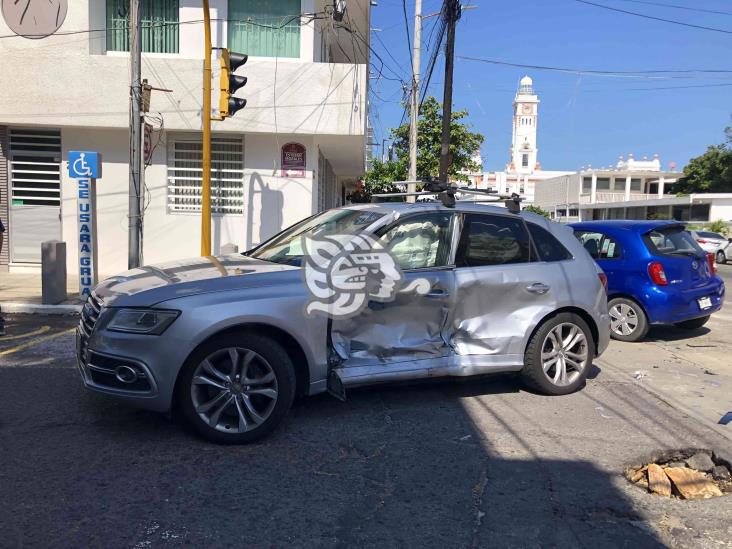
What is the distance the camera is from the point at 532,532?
3.18 metres

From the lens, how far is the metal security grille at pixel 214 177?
12773mm

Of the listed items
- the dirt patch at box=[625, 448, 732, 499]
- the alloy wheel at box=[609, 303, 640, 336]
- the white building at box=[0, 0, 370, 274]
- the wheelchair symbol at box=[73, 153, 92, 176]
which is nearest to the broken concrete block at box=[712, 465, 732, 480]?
the dirt patch at box=[625, 448, 732, 499]

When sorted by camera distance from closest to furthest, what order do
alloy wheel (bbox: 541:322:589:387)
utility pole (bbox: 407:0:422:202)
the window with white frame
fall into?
alloy wheel (bbox: 541:322:589:387)
the window with white frame
utility pole (bbox: 407:0:422:202)

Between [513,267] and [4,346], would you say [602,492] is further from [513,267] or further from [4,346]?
[4,346]

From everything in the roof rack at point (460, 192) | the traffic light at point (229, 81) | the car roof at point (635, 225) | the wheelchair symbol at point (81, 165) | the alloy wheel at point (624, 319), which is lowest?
the alloy wheel at point (624, 319)

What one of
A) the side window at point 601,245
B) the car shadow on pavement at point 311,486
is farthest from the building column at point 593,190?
the car shadow on pavement at point 311,486

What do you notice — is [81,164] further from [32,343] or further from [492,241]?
[492,241]

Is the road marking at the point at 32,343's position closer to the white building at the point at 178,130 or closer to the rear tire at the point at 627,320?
the white building at the point at 178,130

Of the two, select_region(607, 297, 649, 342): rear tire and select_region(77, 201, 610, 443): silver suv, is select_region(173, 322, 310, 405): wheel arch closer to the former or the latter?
select_region(77, 201, 610, 443): silver suv

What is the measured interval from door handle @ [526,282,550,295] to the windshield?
1.43 m

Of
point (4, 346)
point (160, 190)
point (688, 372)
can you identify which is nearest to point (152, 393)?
point (4, 346)

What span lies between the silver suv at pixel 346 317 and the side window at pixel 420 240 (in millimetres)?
12

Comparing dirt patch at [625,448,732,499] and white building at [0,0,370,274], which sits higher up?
white building at [0,0,370,274]

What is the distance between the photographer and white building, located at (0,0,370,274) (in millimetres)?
11945
